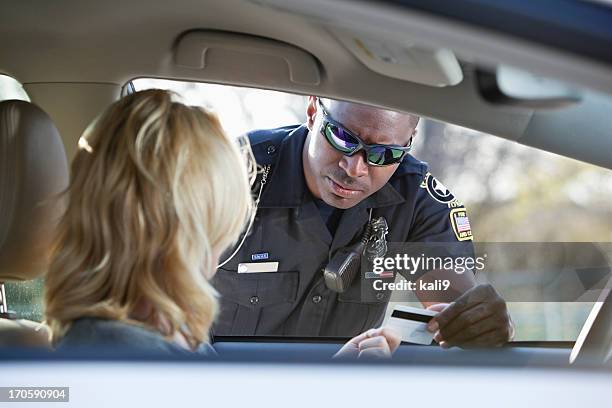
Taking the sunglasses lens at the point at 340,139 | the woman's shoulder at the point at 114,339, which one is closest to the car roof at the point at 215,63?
the sunglasses lens at the point at 340,139

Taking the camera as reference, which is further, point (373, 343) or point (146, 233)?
point (373, 343)

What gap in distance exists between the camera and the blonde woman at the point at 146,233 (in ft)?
5.47

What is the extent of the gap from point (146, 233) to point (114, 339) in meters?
0.19

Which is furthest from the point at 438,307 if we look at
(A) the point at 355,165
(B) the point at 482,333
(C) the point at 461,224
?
(A) the point at 355,165

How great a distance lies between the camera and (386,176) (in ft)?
8.43

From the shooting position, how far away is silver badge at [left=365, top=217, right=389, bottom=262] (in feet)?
8.10

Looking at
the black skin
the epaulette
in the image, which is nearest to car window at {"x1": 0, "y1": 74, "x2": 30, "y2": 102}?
the epaulette

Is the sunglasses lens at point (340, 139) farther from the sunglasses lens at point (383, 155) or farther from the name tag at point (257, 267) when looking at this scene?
the name tag at point (257, 267)

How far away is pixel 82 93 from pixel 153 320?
2.95 ft

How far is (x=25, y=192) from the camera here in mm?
1979

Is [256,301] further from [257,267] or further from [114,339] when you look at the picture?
[114,339]

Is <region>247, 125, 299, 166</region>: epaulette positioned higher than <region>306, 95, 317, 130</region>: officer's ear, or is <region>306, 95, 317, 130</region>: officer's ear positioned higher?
<region>306, 95, 317, 130</region>: officer's ear

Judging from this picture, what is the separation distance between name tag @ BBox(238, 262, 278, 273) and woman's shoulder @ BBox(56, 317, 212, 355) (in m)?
0.84

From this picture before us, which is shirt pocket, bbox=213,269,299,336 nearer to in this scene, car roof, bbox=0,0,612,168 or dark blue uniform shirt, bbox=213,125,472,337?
dark blue uniform shirt, bbox=213,125,472,337
